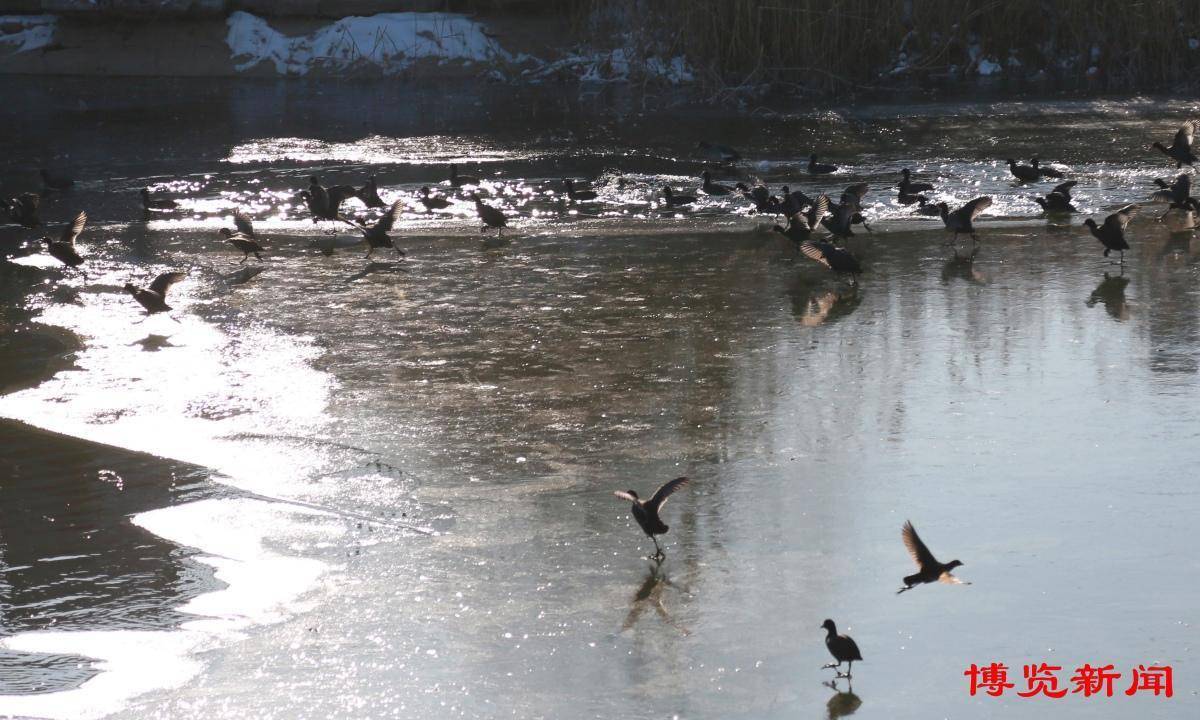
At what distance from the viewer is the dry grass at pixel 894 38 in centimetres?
1864

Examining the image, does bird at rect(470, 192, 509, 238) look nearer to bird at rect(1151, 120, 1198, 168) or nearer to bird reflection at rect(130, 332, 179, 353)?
bird reflection at rect(130, 332, 179, 353)

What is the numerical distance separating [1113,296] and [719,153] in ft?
20.9

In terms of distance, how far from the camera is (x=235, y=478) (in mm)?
5613

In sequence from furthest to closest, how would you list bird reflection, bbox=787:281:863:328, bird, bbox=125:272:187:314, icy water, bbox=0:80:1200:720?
bird, bbox=125:272:187:314 → bird reflection, bbox=787:281:863:328 → icy water, bbox=0:80:1200:720

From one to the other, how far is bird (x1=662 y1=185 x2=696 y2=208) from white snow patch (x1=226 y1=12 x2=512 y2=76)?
1008 centimetres

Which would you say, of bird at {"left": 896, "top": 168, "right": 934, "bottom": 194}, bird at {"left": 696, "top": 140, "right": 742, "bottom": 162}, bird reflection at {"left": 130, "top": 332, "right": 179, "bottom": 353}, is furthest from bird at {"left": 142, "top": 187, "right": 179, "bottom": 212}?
bird at {"left": 896, "top": 168, "right": 934, "bottom": 194}

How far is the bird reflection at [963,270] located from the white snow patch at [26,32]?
1777 cm

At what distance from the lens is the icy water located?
392cm

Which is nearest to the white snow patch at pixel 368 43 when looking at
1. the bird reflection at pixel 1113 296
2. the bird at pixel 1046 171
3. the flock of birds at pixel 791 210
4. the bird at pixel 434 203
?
the flock of birds at pixel 791 210

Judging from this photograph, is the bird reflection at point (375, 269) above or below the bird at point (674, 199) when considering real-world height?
below

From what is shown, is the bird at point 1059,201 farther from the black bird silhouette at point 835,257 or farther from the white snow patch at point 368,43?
the white snow patch at point 368,43

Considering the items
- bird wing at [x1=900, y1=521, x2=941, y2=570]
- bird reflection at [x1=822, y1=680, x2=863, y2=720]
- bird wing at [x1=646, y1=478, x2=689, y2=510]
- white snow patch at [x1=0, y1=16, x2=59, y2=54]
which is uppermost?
white snow patch at [x1=0, y1=16, x2=59, y2=54]

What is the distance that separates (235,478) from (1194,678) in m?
3.70

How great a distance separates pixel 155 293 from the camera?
8.31 m
